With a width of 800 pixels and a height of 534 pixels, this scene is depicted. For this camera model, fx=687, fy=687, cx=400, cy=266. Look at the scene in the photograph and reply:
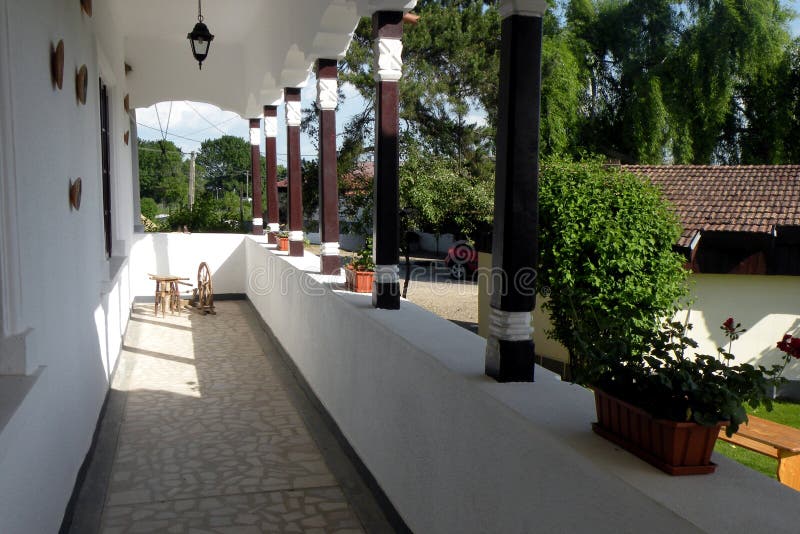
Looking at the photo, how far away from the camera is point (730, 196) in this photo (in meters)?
12.4

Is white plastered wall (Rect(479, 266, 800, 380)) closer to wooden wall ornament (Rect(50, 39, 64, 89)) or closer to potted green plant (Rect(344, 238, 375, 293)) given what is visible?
potted green plant (Rect(344, 238, 375, 293))

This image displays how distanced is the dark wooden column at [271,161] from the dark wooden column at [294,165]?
166cm

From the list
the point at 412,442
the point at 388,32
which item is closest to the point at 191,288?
the point at 388,32

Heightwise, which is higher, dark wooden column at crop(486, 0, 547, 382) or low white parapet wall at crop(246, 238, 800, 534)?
dark wooden column at crop(486, 0, 547, 382)

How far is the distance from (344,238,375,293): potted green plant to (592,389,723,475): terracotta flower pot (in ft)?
9.76

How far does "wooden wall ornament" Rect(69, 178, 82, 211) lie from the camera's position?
381 cm

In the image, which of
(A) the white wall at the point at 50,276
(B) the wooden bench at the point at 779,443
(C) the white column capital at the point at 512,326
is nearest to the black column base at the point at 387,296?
(C) the white column capital at the point at 512,326

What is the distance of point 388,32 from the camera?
13.5 ft

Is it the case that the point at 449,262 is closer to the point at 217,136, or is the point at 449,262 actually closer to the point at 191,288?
the point at 191,288

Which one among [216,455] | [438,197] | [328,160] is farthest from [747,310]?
[216,455]

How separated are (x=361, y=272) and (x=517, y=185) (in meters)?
2.45

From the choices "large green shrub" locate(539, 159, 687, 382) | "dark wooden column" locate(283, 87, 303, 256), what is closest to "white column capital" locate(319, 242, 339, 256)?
"dark wooden column" locate(283, 87, 303, 256)

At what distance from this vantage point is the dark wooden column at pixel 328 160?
5.69 meters

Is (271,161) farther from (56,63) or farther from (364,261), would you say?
(56,63)
